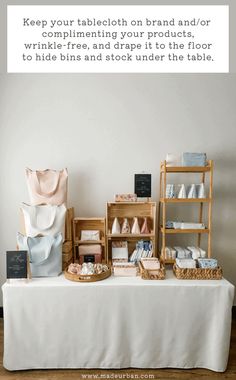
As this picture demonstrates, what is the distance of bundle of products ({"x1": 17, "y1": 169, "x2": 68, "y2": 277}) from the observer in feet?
7.33

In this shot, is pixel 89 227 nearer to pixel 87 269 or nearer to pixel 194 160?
pixel 87 269

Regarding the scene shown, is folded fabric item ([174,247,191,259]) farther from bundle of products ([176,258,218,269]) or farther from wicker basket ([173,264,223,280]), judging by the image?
wicker basket ([173,264,223,280])

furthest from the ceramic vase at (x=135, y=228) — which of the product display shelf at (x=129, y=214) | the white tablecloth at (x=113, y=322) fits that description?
the white tablecloth at (x=113, y=322)

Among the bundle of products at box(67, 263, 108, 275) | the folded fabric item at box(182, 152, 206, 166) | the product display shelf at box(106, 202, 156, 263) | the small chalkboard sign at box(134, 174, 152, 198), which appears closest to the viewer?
the bundle of products at box(67, 263, 108, 275)

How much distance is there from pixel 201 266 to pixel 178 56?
191 centimetres

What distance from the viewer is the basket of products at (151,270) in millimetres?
2205

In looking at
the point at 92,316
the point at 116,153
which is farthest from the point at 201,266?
the point at 116,153

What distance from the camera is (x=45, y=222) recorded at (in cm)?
234

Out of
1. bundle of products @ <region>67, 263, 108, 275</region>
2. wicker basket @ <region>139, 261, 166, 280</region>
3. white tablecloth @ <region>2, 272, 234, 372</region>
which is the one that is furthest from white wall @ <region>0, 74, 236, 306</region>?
white tablecloth @ <region>2, 272, 234, 372</region>

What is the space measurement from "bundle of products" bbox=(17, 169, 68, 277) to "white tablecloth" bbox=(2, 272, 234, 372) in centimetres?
22

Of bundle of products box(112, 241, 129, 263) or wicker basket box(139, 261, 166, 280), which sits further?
bundle of products box(112, 241, 129, 263)

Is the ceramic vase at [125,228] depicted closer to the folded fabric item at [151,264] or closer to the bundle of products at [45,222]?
the folded fabric item at [151,264]

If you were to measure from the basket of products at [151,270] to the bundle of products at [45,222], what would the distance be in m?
0.73

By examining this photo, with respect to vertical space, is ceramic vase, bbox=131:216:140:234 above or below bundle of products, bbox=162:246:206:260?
above
